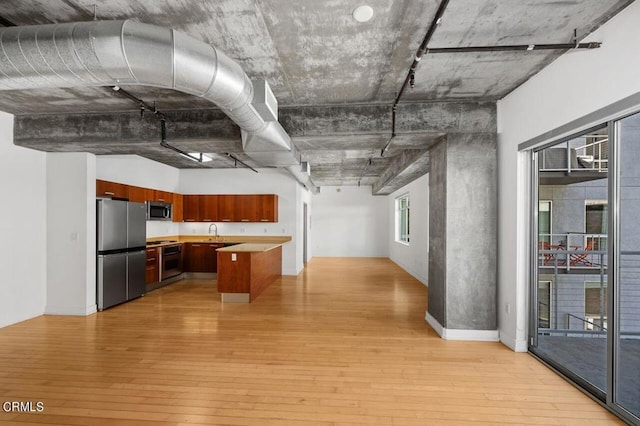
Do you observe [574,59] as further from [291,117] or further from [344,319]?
[344,319]

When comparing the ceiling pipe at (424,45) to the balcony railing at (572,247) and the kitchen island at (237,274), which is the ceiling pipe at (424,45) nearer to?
the kitchen island at (237,274)

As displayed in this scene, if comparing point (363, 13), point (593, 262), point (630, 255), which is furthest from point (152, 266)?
point (593, 262)

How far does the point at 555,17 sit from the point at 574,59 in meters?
0.59

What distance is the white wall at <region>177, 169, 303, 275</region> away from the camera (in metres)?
7.59

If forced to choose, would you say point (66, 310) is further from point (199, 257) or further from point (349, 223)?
point (349, 223)

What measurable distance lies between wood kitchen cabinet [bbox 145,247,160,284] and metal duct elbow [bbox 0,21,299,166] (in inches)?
174

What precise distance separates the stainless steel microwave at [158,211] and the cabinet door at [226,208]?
1.16 meters

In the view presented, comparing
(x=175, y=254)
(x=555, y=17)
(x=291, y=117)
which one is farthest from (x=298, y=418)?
(x=175, y=254)

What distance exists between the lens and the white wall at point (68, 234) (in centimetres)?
437

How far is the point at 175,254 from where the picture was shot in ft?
22.0

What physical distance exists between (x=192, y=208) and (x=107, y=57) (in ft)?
20.0

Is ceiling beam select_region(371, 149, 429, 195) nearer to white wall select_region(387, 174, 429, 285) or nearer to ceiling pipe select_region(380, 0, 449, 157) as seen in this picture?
white wall select_region(387, 174, 429, 285)

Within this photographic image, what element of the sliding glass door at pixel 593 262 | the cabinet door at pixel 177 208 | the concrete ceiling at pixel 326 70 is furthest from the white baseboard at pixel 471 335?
the cabinet door at pixel 177 208

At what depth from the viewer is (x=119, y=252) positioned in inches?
191
